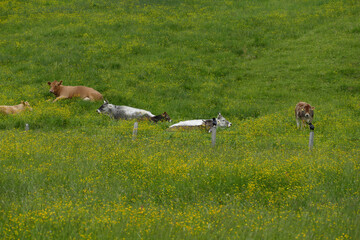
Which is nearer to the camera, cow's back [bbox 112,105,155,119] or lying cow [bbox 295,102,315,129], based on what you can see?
lying cow [bbox 295,102,315,129]

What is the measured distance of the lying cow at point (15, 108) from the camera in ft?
59.2

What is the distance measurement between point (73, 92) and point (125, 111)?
372cm

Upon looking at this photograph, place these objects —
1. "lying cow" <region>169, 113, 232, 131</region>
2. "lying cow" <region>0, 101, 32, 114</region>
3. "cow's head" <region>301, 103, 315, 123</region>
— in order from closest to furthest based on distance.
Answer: "cow's head" <region>301, 103, 315, 123</region> → "lying cow" <region>169, 113, 232, 131</region> → "lying cow" <region>0, 101, 32, 114</region>

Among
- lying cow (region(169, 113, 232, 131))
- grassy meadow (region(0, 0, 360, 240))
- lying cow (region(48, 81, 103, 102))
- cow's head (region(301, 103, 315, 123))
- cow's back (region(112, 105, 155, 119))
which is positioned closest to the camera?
grassy meadow (region(0, 0, 360, 240))

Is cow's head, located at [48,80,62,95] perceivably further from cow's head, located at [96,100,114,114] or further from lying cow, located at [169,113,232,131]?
lying cow, located at [169,113,232,131]

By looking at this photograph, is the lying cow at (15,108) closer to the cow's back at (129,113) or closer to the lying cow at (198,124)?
the cow's back at (129,113)

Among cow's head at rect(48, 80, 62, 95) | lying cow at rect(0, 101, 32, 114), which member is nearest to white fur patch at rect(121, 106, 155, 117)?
cow's head at rect(48, 80, 62, 95)

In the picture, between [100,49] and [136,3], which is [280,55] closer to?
[100,49]

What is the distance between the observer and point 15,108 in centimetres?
1842

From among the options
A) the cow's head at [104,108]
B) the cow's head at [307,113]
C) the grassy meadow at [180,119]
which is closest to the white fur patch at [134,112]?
the cow's head at [104,108]

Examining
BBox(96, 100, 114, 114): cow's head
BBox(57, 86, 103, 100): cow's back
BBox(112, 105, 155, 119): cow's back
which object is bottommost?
BBox(112, 105, 155, 119): cow's back

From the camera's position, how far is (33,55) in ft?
89.4

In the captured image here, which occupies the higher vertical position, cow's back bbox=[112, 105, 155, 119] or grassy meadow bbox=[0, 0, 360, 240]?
grassy meadow bbox=[0, 0, 360, 240]

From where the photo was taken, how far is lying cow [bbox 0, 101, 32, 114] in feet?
59.2
